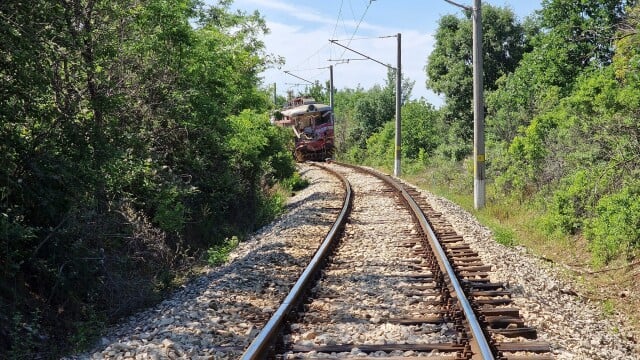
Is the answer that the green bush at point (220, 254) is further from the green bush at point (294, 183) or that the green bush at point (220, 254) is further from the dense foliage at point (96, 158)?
the green bush at point (294, 183)

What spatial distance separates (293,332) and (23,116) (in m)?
3.77

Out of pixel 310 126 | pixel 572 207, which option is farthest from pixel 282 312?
pixel 310 126

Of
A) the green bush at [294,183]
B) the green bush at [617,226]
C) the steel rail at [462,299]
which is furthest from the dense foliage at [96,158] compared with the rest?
the green bush at [294,183]

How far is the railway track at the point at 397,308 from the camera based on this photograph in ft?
16.2

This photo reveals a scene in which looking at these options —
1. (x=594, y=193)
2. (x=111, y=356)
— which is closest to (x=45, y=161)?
(x=111, y=356)

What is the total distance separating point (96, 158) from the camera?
23.9 ft

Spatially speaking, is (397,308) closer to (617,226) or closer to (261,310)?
(261,310)

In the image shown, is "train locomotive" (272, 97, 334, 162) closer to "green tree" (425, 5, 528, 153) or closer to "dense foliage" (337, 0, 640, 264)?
"dense foliage" (337, 0, 640, 264)

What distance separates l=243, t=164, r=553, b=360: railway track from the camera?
4.93 m

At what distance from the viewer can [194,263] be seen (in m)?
9.63

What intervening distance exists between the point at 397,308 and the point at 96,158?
13.4 ft

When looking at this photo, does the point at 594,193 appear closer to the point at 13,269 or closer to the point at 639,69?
the point at 639,69

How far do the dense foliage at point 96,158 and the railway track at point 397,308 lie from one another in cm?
212

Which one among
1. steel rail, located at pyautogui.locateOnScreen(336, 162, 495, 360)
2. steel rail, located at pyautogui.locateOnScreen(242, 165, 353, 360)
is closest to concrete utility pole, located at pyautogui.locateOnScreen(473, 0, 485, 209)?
steel rail, located at pyautogui.locateOnScreen(336, 162, 495, 360)
